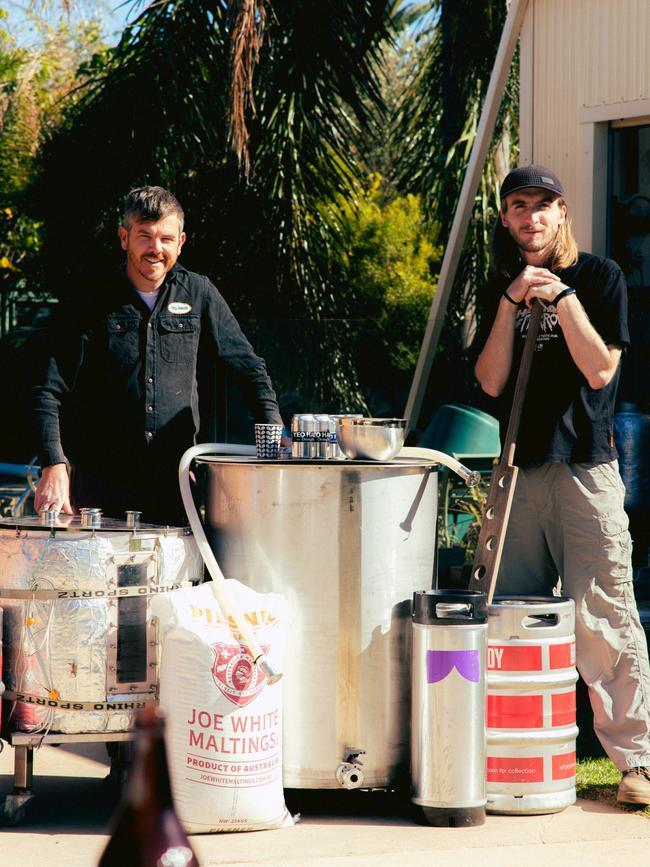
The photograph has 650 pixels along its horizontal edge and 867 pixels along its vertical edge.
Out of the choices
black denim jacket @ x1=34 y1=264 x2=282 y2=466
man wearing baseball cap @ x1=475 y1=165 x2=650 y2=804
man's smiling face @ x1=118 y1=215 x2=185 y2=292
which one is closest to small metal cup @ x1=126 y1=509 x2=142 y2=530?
black denim jacket @ x1=34 y1=264 x2=282 y2=466

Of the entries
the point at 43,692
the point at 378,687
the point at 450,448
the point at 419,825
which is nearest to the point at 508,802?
the point at 419,825

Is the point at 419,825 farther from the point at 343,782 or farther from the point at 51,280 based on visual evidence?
the point at 51,280

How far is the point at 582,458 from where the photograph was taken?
4168mm

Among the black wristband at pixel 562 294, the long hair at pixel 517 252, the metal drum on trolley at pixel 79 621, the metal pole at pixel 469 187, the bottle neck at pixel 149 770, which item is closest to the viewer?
the bottle neck at pixel 149 770

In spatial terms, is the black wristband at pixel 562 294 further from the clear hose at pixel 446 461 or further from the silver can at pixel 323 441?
the silver can at pixel 323 441

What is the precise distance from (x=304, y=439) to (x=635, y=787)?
154 centimetres

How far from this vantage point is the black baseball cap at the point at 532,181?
165 inches

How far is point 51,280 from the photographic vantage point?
Result: 15.1 m

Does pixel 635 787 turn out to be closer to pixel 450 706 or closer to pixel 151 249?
pixel 450 706

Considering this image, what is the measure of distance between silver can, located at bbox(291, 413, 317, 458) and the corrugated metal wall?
2.62 metres

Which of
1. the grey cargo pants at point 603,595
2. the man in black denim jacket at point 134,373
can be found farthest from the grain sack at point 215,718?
the grey cargo pants at point 603,595

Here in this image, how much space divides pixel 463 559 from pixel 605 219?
6.46ft

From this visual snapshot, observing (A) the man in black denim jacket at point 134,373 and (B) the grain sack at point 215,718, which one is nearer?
(B) the grain sack at point 215,718

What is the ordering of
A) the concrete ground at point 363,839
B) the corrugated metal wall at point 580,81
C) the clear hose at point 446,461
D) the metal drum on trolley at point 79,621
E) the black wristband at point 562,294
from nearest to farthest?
the concrete ground at point 363,839
the metal drum on trolley at point 79,621
the black wristband at point 562,294
the clear hose at point 446,461
the corrugated metal wall at point 580,81
